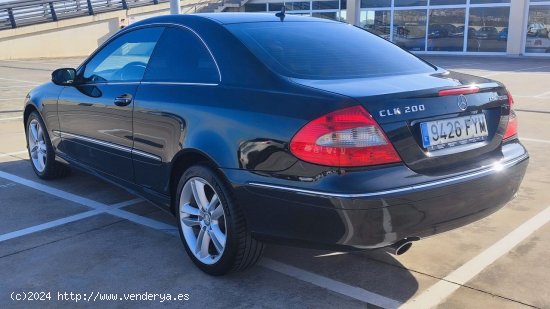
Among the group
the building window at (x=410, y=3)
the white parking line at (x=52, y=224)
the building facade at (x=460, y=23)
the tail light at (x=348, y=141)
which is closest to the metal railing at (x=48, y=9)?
the building facade at (x=460, y=23)

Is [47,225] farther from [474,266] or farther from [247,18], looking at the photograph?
[474,266]

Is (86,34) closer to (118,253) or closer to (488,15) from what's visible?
(488,15)

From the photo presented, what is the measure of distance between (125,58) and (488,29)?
23836 millimetres

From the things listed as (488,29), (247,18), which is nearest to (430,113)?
(247,18)

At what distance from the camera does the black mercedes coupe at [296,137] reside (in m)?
2.72

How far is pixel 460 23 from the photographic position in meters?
25.8

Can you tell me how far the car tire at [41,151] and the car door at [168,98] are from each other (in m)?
1.81

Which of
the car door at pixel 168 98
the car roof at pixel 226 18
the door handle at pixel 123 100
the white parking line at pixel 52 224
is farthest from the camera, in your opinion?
the white parking line at pixel 52 224

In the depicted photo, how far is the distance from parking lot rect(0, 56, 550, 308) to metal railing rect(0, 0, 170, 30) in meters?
22.3

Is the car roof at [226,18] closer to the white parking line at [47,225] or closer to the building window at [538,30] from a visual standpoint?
the white parking line at [47,225]

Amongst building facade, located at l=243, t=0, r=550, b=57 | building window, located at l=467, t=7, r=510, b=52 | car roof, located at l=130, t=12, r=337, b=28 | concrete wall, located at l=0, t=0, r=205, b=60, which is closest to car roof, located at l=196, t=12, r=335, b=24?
car roof, located at l=130, t=12, r=337, b=28

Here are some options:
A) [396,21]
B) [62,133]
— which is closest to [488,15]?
[396,21]

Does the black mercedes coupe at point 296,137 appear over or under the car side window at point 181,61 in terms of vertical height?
under

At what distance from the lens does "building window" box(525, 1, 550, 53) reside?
23188mm
